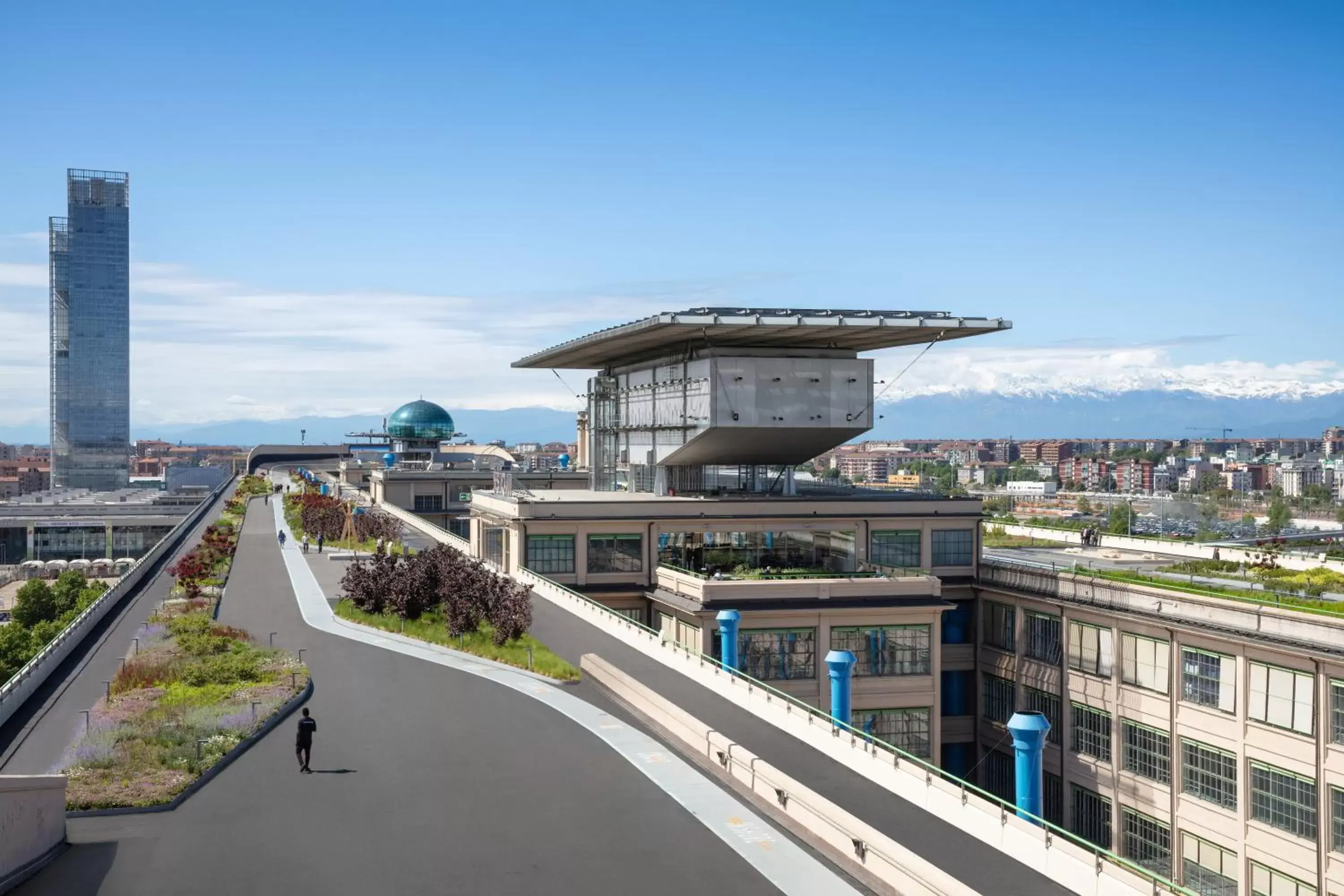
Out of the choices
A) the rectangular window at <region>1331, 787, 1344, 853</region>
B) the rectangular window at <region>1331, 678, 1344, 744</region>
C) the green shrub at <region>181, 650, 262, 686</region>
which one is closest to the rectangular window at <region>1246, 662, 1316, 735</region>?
the rectangular window at <region>1331, 678, 1344, 744</region>

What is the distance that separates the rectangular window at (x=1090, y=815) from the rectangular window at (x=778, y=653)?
9.82 meters

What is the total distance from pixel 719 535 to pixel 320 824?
30615 millimetres

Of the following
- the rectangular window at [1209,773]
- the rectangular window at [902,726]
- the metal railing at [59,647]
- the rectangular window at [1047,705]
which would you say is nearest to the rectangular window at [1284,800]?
the rectangular window at [1209,773]

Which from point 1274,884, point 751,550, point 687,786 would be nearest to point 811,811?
point 687,786

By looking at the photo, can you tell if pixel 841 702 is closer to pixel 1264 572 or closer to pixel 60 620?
pixel 1264 572

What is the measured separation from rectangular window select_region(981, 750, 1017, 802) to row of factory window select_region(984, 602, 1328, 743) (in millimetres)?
3976

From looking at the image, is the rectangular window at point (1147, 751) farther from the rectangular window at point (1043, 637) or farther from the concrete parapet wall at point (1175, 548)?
the concrete parapet wall at point (1175, 548)

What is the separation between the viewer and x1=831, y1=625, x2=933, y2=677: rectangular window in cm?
3994

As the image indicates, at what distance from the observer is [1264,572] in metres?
44.7

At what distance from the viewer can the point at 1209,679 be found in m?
35.4

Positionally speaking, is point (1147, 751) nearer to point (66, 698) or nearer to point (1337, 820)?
point (1337, 820)

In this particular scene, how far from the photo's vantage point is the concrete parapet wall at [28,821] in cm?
1659

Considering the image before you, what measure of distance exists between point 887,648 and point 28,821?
2814 centimetres

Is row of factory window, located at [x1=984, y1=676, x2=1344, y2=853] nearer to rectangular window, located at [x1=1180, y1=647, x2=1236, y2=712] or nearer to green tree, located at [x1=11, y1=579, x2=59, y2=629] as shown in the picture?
rectangular window, located at [x1=1180, y1=647, x2=1236, y2=712]
